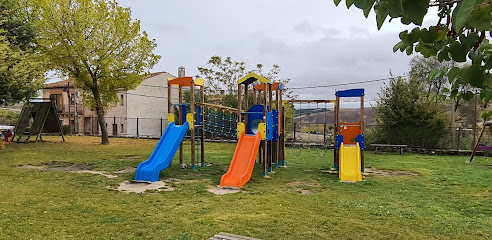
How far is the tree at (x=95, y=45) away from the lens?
16.2 meters

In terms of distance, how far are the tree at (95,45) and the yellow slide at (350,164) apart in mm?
12153

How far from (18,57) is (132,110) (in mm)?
15326

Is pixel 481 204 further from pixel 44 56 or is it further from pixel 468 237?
pixel 44 56

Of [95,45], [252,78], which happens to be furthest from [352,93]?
[95,45]

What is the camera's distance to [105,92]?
18.1 m

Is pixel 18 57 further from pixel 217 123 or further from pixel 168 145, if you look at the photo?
pixel 168 145

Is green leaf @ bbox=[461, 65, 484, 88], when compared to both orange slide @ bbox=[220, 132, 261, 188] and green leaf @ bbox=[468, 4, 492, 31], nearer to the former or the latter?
green leaf @ bbox=[468, 4, 492, 31]

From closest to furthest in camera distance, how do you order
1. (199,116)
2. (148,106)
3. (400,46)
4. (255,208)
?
(400,46), (255,208), (199,116), (148,106)

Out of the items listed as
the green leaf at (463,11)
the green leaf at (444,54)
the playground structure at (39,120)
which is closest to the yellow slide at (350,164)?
the green leaf at (444,54)

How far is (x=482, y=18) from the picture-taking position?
85 centimetres

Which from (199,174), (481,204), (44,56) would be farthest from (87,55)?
(481,204)

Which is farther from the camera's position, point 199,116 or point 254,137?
point 199,116

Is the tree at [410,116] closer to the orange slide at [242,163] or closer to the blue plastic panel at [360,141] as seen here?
the blue plastic panel at [360,141]

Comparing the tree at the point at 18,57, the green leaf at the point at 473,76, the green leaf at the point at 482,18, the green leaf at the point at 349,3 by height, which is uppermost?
the tree at the point at 18,57
